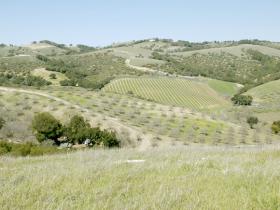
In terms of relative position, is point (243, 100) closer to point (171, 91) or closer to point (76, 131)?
point (171, 91)

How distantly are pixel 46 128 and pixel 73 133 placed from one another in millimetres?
2822

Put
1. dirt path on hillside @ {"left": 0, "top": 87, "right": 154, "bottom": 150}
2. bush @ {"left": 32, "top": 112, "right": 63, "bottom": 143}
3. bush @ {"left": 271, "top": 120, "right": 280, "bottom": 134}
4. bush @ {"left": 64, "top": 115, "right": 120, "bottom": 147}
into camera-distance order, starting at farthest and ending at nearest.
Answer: bush @ {"left": 271, "top": 120, "right": 280, "bottom": 134}, dirt path on hillside @ {"left": 0, "top": 87, "right": 154, "bottom": 150}, bush @ {"left": 32, "top": 112, "right": 63, "bottom": 143}, bush @ {"left": 64, "top": 115, "right": 120, "bottom": 147}

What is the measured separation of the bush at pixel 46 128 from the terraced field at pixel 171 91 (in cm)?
7622

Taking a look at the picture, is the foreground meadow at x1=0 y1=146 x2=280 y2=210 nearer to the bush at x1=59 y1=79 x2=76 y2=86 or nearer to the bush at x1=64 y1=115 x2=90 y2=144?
the bush at x1=64 y1=115 x2=90 y2=144

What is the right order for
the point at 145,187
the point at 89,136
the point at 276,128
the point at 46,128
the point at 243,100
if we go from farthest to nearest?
the point at 243,100, the point at 276,128, the point at 46,128, the point at 89,136, the point at 145,187

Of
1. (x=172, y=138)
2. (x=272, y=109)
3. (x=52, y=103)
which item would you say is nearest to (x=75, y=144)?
(x=172, y=138)

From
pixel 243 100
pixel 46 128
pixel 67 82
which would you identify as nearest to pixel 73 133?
pixel 46 128

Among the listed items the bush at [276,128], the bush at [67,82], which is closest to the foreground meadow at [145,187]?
the bush at [276,128]

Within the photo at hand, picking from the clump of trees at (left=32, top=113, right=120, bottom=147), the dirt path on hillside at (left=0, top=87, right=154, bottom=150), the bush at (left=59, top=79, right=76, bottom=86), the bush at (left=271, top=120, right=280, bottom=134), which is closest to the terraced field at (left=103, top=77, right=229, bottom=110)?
the bush at (left=59, top=79, right=76, bottom=86)

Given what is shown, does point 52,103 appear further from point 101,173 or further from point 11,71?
point 11,71

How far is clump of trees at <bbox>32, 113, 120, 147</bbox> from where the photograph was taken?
4369 cm

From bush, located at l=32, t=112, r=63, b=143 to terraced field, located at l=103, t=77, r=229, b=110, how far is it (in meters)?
76.2

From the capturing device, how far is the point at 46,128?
Answer: 4466 cm

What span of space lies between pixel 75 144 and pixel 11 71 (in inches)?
4662
